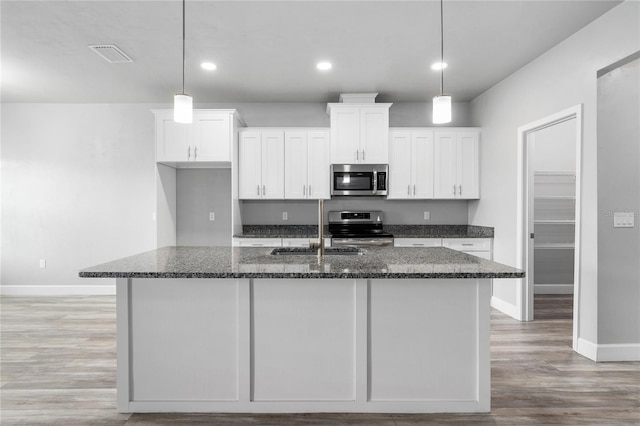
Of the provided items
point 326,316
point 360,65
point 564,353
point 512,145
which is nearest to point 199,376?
point 326,316

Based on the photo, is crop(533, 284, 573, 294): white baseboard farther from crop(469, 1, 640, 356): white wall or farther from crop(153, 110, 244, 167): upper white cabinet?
crop(153, 110, 244, 167): upper white cabinet

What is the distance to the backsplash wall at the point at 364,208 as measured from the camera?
16.9 ft

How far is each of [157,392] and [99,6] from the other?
8.63ft

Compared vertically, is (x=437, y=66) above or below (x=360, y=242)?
above

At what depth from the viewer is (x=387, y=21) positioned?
115 inches

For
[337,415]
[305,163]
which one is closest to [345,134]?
[305,163]

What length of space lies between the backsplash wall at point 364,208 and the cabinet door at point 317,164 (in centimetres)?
36

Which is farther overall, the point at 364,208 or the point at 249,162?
the point at 364,208

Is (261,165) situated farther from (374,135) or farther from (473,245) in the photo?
(473,245)

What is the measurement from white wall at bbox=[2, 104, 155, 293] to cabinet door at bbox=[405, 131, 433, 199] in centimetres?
349

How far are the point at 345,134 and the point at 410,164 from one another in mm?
915

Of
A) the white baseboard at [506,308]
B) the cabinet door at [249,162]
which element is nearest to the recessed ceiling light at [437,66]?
the cabinet door at [249,162]

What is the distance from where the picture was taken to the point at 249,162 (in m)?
4.73

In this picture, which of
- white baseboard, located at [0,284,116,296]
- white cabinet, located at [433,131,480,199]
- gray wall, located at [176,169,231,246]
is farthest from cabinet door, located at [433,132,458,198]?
white baseboard, located at [0,284,116,296]
